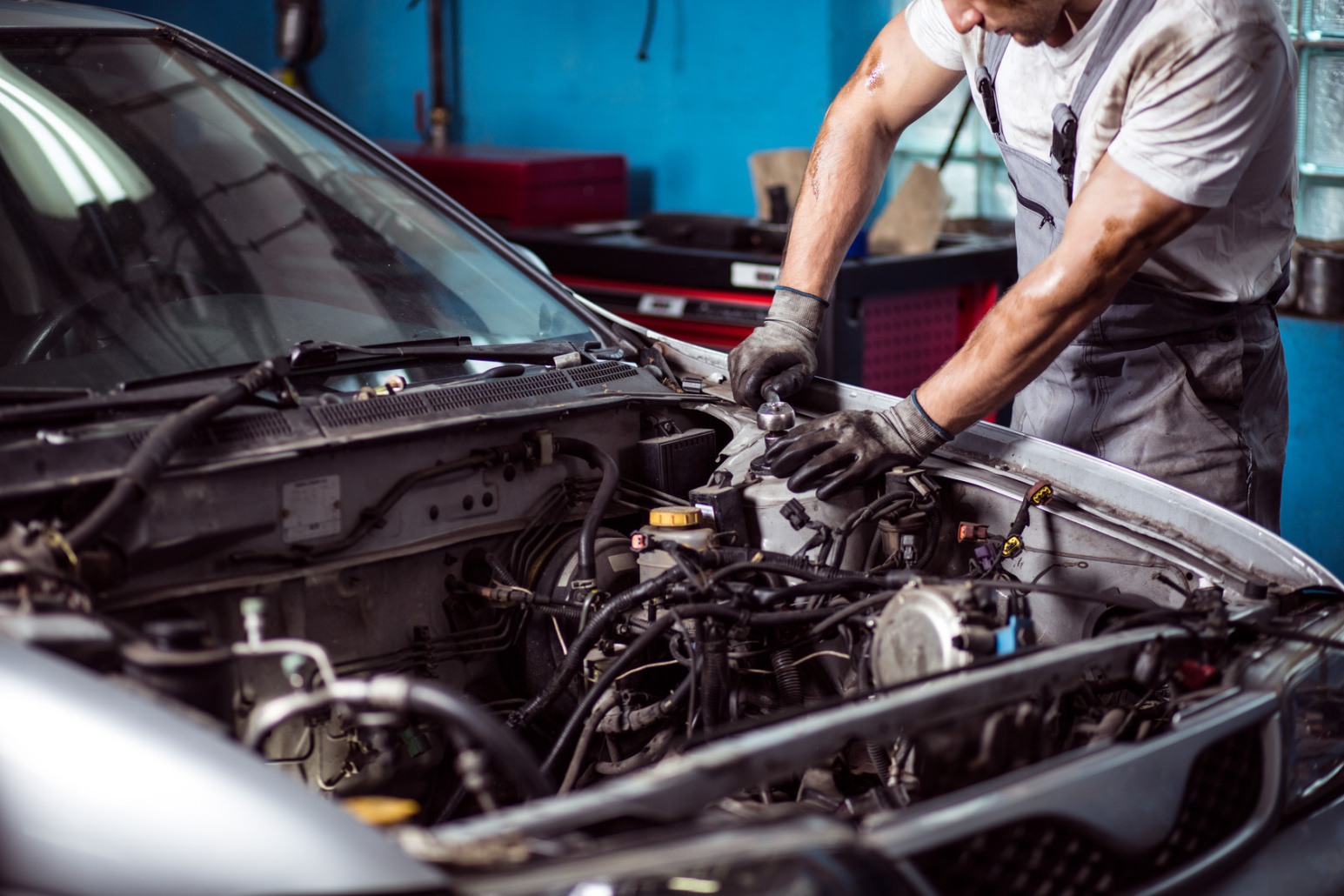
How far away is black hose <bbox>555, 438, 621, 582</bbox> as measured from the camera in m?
1.93

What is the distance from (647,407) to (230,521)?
2.50 feet

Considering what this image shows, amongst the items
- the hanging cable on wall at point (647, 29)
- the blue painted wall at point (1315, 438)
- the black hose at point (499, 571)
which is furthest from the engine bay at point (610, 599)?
the hanging cable on wall at point (647, 29)

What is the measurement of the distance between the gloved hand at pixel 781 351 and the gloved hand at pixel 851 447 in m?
0.20

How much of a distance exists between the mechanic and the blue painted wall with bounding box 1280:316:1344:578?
143 centimetres

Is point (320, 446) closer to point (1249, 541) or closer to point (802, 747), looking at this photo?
point (802, 747)

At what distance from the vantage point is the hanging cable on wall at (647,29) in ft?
16.7

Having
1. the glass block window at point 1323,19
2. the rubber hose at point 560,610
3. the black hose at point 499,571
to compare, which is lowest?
the rubber hose at point 560,610

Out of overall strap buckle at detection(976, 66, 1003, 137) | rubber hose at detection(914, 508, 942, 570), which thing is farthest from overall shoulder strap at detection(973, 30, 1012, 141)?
rubber hose at detection(914, 508, 942, 570)

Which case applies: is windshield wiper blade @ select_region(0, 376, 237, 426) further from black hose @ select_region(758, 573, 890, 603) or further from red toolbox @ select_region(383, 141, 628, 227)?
red toolbox @ select_region(383, 141, 628, 227)

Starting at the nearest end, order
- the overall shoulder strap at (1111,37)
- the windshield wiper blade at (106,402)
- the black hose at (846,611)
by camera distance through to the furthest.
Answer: the windshield wiper blade at (106,402) → the black hose at (846,611) → the overall shoulder strap at (1111,37)

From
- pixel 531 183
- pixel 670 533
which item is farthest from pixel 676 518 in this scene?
pixel 531 183

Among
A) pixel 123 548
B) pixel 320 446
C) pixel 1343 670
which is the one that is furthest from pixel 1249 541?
pixel 123 548

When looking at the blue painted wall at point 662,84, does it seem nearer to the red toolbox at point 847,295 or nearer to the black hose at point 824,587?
the red toolbox at point 847,295

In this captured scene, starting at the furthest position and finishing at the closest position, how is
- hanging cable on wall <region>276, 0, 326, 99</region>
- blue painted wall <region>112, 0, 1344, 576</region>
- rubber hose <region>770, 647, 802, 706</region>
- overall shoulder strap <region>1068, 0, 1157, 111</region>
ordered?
hanging cable on wall <region>276, 0, 326, 99</region> → blue painted wall <region>112, 0, 1344, 576</region> → overall shoulder strap <region>1068, 0, 1157, 111</region> → rubber hose <region>770, 647, 802, 706</region>
